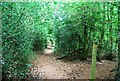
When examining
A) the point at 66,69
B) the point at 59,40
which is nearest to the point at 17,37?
the point at 66,69

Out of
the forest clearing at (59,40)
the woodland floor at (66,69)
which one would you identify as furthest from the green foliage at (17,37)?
the woodland floor at (66,69)

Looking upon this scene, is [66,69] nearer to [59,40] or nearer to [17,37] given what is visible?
[59,40]

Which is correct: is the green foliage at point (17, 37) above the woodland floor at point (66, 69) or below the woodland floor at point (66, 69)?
above

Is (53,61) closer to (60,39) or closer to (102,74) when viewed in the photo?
(60,39)

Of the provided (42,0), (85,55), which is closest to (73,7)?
(42,0)

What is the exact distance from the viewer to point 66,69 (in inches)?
128

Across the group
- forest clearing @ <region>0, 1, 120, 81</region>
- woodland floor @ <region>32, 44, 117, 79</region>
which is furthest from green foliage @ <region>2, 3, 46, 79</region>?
woodland floor @ <region>32, 44, 117, 79</region>

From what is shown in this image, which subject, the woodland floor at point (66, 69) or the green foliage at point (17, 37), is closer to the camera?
the green foliage at point (17, 37)

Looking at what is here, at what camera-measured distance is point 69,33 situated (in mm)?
3682

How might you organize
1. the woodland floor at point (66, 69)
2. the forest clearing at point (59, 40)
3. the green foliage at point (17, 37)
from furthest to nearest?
the woodland floor at point (66, 69) < the forest clearing at point (59, 40) < the green foliage at point (17, 37)

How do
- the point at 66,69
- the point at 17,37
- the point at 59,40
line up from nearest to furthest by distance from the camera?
the point at 17,37
the point at 66,69
the point at 59,40

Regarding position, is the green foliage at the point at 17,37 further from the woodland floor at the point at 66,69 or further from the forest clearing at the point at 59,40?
the woodland floor at the point at 66,69

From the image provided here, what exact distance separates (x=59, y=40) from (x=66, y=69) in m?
0.61

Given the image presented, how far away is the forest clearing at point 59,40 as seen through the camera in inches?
98.7
